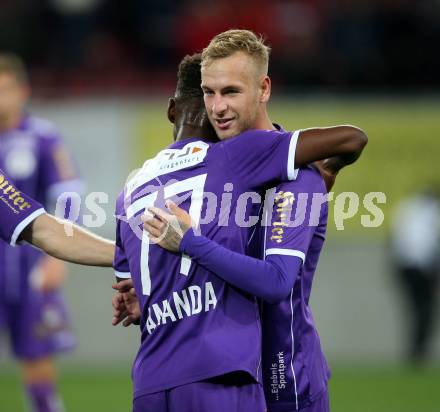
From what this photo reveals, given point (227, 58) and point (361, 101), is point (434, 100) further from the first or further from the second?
point (227, 58)

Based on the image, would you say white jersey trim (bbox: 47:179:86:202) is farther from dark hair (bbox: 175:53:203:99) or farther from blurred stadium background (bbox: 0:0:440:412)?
blurred stadium background (bbox: 0:0:440:412)

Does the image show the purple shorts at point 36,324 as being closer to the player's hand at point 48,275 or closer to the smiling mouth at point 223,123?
the player's hand at point 48,275

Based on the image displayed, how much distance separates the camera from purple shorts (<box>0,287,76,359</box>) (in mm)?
7375

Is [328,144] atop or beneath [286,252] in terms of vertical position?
atop

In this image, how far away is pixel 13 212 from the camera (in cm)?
398

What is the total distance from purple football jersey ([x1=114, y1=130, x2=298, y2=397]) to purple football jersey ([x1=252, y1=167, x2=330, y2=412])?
0.30ft

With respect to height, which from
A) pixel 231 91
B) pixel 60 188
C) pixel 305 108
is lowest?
pixel 231 91

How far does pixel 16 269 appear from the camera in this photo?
300 inches

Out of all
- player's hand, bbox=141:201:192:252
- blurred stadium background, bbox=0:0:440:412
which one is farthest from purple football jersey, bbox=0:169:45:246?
blurred stadium background, bbox=0:0:440:412

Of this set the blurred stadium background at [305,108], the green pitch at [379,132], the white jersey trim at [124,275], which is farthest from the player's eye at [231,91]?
the green pitch at [379,132]

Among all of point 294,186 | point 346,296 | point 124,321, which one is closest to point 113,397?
point 346,296

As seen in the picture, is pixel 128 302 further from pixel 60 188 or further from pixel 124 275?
pixel 60 188

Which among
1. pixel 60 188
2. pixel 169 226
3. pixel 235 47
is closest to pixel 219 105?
pixel 235 47

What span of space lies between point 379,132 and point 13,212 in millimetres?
8709
